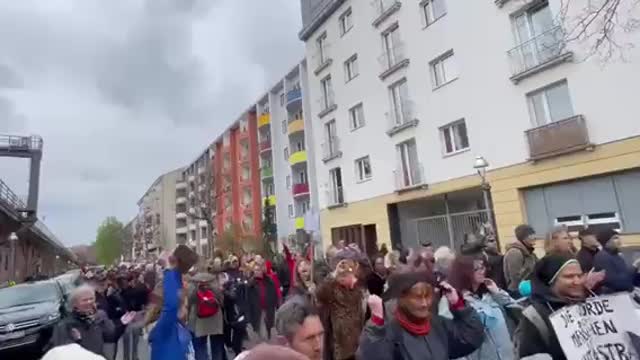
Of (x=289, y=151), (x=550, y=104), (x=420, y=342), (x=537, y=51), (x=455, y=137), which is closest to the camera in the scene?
(x=420, y=342)

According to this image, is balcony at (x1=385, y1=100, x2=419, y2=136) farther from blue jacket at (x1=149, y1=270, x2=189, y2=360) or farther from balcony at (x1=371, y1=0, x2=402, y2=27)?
blue jacket at (x1=149, y1=270, x2=189, y2=360)

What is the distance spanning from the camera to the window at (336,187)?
83.8 feet

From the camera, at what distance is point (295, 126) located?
38281 mm

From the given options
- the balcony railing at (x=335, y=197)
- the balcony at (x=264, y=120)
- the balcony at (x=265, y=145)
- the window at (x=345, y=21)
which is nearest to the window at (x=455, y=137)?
the balcony railing at (x=335, y=197)

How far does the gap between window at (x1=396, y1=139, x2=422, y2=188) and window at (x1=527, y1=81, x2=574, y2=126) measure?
6159 millimetres

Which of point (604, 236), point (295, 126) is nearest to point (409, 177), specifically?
point (604, 236)

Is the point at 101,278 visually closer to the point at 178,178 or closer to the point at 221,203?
the point at 221,203

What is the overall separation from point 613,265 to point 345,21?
23295 mm

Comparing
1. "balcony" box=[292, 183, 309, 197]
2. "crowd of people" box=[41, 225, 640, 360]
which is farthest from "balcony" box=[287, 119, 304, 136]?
"crowd of people" box=[41, 225, 640, 360]

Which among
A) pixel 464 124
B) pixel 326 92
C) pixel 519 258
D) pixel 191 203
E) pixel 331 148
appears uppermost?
pixel 326 92

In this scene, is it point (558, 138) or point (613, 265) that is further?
point (558, 138)

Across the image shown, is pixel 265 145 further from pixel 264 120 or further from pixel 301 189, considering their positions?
pixel 301 189

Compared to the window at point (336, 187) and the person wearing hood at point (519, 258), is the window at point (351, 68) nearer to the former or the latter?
the window at point (336, 187)

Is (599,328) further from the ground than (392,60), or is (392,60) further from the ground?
(392,60)
